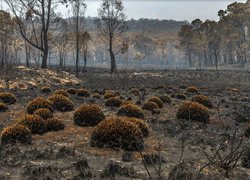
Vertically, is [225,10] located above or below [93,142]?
above

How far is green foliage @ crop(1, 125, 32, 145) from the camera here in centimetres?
1328

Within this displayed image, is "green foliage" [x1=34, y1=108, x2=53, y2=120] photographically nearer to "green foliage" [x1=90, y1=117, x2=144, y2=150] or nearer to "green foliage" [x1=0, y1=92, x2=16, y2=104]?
"green foliage" [x1=90, y1=117, x2=144, y2=150]

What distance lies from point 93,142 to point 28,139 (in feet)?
8.35

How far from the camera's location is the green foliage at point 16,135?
43.6 ft

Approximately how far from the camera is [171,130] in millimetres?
17391

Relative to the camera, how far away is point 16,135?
44.1ft

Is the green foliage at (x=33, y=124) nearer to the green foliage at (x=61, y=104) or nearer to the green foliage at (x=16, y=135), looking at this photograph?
the green foliage at (x=16, y=135)

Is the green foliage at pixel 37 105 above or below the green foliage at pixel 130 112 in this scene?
above

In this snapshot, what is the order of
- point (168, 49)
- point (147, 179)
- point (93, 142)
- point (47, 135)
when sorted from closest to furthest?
point (147, 179), point (93, 142), point (47, 135), point (168, 49)

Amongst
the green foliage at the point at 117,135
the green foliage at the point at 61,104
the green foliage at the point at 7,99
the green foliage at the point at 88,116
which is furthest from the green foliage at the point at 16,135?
the green foliage at the point at 7,99

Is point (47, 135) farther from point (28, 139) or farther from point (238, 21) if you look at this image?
point (238, 21)

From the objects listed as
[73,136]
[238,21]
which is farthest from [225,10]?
[73,136]

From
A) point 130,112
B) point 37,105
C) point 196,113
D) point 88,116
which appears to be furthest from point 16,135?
point 196,113

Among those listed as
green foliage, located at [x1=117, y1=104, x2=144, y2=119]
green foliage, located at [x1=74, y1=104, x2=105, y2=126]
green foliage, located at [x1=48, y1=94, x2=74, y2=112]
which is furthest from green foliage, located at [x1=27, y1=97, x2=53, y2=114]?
green foliage, located at [x1=117, y1=104, x2=144, y2=119]
